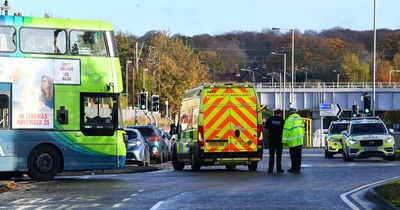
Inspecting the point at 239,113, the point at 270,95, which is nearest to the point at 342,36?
the point at 270,95

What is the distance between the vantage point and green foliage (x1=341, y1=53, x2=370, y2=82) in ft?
539

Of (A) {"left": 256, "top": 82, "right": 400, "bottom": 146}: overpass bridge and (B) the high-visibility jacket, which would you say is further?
(A) {"left": 256, "top": 82, "right": 400, "bottom": 146}: overpass bridge

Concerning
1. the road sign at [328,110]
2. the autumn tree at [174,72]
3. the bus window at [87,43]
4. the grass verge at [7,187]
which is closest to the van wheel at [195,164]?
the bus window at [87,43]

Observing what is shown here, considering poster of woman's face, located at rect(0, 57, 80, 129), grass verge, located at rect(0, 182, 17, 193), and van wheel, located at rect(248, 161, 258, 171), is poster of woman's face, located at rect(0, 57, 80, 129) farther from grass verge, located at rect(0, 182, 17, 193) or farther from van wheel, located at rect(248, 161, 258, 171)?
van wheel, located at rect(248, 161, 258, 171)

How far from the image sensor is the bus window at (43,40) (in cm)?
2097

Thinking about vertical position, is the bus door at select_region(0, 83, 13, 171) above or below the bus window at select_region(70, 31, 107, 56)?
below

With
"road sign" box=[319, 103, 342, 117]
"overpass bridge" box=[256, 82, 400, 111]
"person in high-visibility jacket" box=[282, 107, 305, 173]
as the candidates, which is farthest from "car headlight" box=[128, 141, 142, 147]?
"overpass bridge" box=[256, 82, 400, 111]

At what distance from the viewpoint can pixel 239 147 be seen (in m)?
24.0

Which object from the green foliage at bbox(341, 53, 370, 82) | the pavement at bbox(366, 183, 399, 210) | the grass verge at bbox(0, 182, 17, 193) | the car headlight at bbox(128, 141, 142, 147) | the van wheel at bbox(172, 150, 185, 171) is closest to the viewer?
the pavement at bbox(366, 183, 399, 210)

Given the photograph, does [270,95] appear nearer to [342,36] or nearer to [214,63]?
[214,63]

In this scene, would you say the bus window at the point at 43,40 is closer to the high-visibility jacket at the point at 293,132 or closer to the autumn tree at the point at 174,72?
the high-visibility jacket at the point at 293,132

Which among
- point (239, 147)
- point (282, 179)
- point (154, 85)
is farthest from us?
point (154, 85)

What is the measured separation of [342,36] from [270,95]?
9543cm

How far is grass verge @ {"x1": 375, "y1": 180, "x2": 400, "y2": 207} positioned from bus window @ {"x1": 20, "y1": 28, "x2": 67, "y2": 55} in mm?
9746
